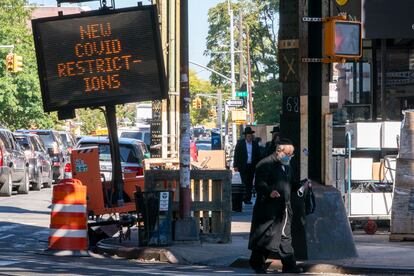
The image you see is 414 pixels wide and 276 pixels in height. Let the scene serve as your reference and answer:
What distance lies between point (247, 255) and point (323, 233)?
1.32 metres

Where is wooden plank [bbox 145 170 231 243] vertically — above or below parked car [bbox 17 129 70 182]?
above

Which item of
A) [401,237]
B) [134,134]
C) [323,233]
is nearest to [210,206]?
[401,237]

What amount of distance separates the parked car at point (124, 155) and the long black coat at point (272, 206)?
37.5ft

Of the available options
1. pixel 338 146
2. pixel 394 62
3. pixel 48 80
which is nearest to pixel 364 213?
pixel 338 146

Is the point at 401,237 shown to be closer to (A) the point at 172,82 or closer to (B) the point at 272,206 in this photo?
(B) the point at 272,206

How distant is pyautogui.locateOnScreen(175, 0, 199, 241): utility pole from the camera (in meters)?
17.4

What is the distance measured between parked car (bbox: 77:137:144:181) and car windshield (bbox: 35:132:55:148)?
57.9ft

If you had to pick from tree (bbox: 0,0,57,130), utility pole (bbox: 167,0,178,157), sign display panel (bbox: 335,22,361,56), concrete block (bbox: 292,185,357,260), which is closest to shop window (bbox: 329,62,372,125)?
utility pole (bbox: 167,0,178,157)

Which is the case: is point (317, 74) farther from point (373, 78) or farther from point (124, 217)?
point (373, 78)

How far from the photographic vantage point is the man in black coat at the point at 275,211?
1414cm

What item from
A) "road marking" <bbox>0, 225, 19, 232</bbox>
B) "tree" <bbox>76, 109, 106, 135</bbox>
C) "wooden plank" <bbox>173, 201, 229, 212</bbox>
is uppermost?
"wooden plank" <bbox>173, 201, 229, 212</bbox>

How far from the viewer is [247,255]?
15875 mm

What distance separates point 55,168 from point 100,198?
990 inches

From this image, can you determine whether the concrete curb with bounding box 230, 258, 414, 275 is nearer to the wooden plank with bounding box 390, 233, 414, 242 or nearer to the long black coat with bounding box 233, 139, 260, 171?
the wooden plank with bounding box 390, 233, 414, 242
